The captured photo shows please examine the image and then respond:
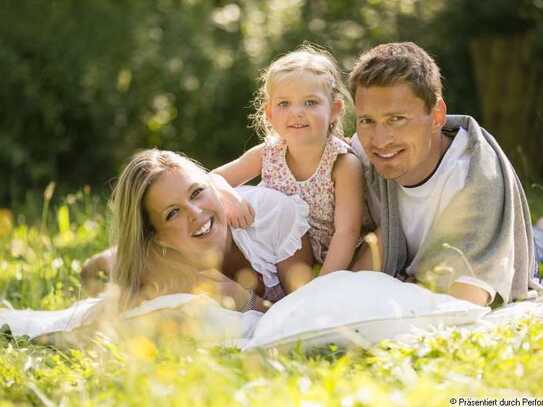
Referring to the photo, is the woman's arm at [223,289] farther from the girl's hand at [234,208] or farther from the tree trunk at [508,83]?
the tree trunk at [508,83]

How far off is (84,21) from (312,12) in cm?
237

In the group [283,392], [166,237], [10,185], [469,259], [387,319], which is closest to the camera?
[283,392]

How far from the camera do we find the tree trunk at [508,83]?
29.5 feet

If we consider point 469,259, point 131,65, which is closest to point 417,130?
point 469,259

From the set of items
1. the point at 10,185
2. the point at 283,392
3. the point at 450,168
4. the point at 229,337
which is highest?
the point at 450,168

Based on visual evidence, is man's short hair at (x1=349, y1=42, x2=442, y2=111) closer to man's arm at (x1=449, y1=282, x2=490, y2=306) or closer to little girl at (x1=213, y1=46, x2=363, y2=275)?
little girl at (x1=213, y1=46, x2=363, y2=275)

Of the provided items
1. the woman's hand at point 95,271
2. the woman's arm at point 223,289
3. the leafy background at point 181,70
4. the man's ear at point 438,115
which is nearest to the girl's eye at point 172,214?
the woman's arm at point 223,289

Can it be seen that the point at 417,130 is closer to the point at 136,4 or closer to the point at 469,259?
the point at 469,259

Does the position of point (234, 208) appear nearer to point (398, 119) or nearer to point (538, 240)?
point (398, 119)

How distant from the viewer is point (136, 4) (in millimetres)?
9641

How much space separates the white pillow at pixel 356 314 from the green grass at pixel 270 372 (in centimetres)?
8

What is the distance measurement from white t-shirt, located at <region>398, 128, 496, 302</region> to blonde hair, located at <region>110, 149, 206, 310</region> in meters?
1.03

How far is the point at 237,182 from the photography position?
16.3 ft

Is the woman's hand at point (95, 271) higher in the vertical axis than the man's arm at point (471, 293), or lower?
lower
